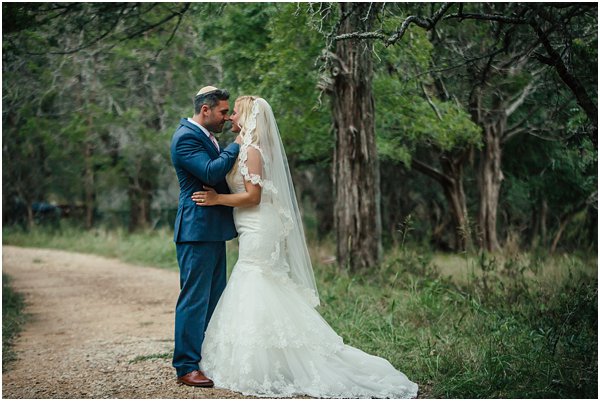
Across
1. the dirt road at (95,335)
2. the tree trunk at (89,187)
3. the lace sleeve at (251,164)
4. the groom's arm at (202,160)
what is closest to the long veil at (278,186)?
the lace sleeve at (251,164)

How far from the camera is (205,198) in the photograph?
5488 millimetres

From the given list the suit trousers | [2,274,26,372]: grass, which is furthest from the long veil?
[2,274,26,372]: grass

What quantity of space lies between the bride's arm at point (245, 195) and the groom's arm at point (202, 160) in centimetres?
12

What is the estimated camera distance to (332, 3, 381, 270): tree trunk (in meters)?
10.7

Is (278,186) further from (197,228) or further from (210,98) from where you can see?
(210,98)

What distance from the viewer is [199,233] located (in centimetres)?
553

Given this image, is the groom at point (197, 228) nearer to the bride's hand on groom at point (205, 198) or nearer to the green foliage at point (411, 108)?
the bride's hand on groom at point (205, 198)

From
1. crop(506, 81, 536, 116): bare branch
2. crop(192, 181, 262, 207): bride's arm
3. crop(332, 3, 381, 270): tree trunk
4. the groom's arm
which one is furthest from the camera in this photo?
crop(506, 81, 536, 116): bare branch

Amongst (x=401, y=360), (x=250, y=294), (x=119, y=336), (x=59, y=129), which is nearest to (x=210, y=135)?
(x=250, y=294)

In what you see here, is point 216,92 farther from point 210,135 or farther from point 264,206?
point 264,206

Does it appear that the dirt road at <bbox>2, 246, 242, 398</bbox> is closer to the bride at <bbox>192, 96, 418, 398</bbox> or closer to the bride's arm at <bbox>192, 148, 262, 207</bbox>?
the bride at <bbox>192, 96, 418, 398</bbox>

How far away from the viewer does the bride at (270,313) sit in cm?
528

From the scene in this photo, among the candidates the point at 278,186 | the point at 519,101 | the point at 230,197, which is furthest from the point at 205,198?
the point at 519,101

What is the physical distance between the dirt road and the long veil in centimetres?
121
